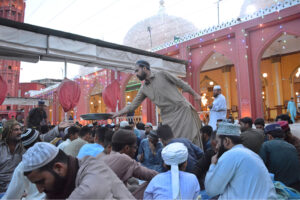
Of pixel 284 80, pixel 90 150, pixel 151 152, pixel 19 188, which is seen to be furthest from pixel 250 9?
pixel 19 188

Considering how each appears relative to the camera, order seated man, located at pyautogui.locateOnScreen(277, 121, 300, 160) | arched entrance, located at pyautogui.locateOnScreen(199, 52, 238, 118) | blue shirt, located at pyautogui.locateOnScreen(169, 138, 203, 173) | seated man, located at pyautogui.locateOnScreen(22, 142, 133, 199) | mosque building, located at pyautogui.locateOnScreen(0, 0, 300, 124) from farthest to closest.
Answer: arched entrance, located at pyautogui.locateOnScreen(199, 52, 238, 118), mosque building, located at pyautogui.locateOnScreen(0, 0, 300, 124), seated man, located at pyautogui.locateOnScreen(277, 121, 300, 160), blue shirt, located at pyautogui.locateOnScreen(169, 138, 203, 173), seated man, located at pyautogui.locateOnScreen(22, 142, 133, 199)

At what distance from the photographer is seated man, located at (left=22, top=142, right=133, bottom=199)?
107 cm

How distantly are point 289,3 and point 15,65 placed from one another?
30.1 meters

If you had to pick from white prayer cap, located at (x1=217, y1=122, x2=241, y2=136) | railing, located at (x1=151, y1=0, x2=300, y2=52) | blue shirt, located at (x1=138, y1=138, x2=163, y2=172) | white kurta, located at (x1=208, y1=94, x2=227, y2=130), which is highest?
railing, located at (x1=151, y1=0, x2=300, y2=52)

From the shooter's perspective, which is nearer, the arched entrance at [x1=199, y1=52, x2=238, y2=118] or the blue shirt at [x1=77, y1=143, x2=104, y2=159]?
the blue shirt at [x1=77, y1=143, x2=104, y2=159]

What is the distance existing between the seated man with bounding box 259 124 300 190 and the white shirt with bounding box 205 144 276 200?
42.3 inches

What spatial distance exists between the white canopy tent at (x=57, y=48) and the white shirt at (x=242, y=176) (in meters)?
5.74

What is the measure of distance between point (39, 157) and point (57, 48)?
5699 millimetres

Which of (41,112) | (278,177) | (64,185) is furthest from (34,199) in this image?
(41,112)

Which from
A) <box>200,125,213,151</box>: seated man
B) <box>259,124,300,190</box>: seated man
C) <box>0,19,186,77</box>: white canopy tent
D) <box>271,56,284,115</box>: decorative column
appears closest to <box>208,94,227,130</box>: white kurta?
<box>200,125,213,151</box>: seated man

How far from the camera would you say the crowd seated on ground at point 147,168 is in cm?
113

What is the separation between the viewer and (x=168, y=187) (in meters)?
1.64

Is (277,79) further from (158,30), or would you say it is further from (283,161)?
(283,161)

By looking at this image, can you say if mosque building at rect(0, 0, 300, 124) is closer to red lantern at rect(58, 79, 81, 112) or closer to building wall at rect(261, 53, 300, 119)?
building wall at rect(261, 53, 300, 119)
